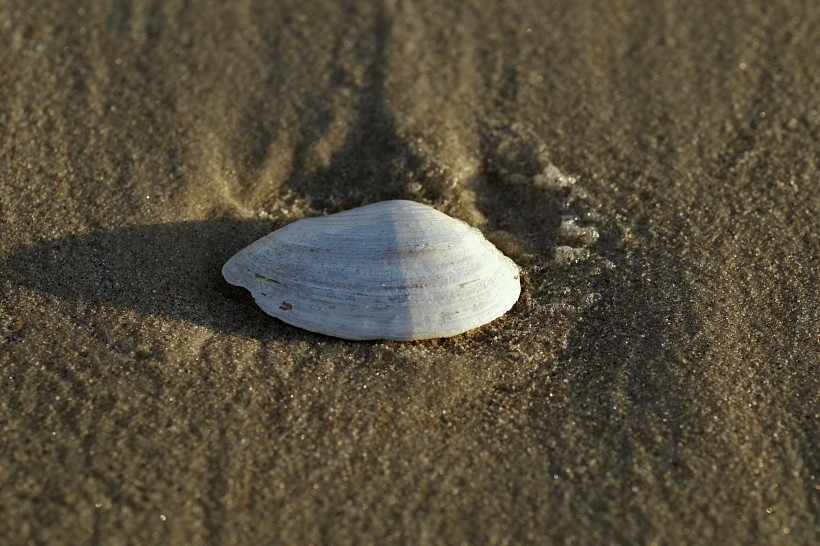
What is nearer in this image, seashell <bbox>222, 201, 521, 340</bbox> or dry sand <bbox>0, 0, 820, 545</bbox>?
dry sand <bbox>0, 0, 820, 545</bbox>

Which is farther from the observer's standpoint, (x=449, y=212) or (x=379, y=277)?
(x=449, y=212)

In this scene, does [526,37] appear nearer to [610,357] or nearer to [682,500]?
[610,357]

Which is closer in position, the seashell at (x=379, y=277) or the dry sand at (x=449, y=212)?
the dry sand at (x=449, y=212)

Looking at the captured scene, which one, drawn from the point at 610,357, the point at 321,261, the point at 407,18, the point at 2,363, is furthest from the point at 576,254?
the point at 2,363

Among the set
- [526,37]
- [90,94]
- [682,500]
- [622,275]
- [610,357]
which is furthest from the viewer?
[526,37]
